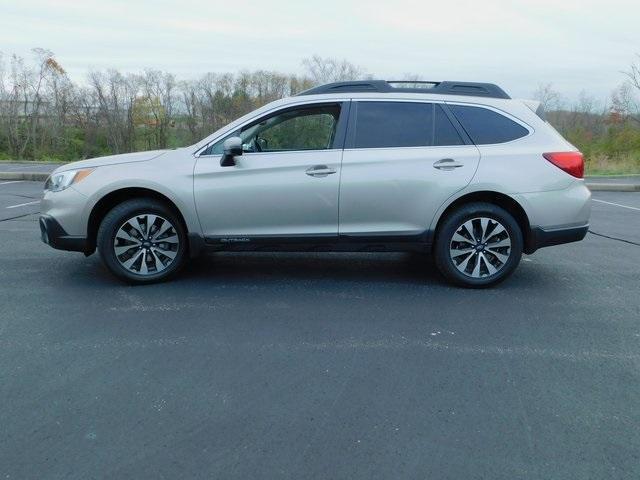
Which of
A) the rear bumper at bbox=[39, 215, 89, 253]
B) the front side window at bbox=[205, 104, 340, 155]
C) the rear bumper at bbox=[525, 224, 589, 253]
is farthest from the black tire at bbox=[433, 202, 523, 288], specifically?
the rear bumper at bbox=[39, 215, 89, 253]

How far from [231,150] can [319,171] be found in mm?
802

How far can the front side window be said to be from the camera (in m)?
5.40

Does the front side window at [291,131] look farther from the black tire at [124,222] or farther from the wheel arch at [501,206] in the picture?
the wheel arch at [501,206]

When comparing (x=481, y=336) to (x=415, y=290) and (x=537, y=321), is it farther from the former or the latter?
(x=415, y=290)

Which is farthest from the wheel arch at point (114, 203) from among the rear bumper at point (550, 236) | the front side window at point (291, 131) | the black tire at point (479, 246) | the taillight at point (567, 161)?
the taillight at point (567, 161)

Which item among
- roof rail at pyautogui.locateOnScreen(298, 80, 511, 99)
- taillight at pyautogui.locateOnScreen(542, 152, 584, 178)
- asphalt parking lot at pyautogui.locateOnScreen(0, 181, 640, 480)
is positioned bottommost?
asphalt parking lot at pyautogui.locateOnScreen(0, 181, 640, 480)

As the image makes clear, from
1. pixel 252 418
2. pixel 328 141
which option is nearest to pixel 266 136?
pixel 328 141

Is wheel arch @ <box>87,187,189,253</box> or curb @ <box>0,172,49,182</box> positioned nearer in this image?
wheel arch @ <box>87,187,189,253</box>

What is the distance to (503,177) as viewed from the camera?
5.26m

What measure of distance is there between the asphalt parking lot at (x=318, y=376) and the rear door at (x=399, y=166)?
0.66 metres

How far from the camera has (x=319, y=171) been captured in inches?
207

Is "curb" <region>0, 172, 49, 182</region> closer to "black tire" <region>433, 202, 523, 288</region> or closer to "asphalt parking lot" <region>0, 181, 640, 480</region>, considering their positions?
"asphalt parking lot" <region>0, 181, 640, 480</region>

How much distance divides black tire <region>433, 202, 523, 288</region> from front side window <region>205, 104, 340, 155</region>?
1349mm

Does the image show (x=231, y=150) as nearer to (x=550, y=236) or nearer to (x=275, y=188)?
(x=275, y=188)
